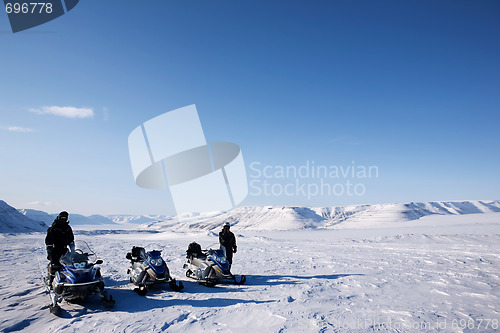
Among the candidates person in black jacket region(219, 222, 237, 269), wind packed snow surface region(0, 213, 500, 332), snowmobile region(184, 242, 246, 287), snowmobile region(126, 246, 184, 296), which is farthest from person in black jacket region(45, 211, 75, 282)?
person in black jacket region(219, 222, 237, 269)

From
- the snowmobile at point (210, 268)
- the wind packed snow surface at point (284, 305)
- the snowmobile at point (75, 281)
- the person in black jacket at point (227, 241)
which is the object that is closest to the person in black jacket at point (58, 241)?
the snowmobile at point (75, 281)

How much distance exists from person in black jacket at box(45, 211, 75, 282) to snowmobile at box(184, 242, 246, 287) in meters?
4.17

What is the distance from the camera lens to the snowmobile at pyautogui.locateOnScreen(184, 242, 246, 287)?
9.27 m

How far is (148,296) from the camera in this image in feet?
25.6

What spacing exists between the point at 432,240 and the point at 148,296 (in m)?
30.2

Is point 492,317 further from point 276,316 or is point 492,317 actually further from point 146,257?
point 146,257

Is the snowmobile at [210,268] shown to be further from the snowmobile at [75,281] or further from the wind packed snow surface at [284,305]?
the snowmobile at [75,281]

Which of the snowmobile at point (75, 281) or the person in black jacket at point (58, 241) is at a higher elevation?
the person in black jacket at point (58, 241)

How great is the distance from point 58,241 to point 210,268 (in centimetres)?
464

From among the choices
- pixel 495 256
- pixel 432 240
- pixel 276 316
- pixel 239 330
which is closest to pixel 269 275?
pixel 276 316

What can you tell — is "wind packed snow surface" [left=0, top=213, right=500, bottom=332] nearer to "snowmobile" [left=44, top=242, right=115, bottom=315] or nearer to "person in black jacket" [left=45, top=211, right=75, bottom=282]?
"snowmobile" [left=44, top=242, right=115, bottom=315]

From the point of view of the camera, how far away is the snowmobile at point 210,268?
30.4 ft

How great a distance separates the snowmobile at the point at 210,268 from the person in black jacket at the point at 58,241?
4171mm

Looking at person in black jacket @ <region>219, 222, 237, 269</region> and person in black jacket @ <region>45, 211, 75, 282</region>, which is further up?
person in black jacket @ <region>45, 211, 75, 282</region>
